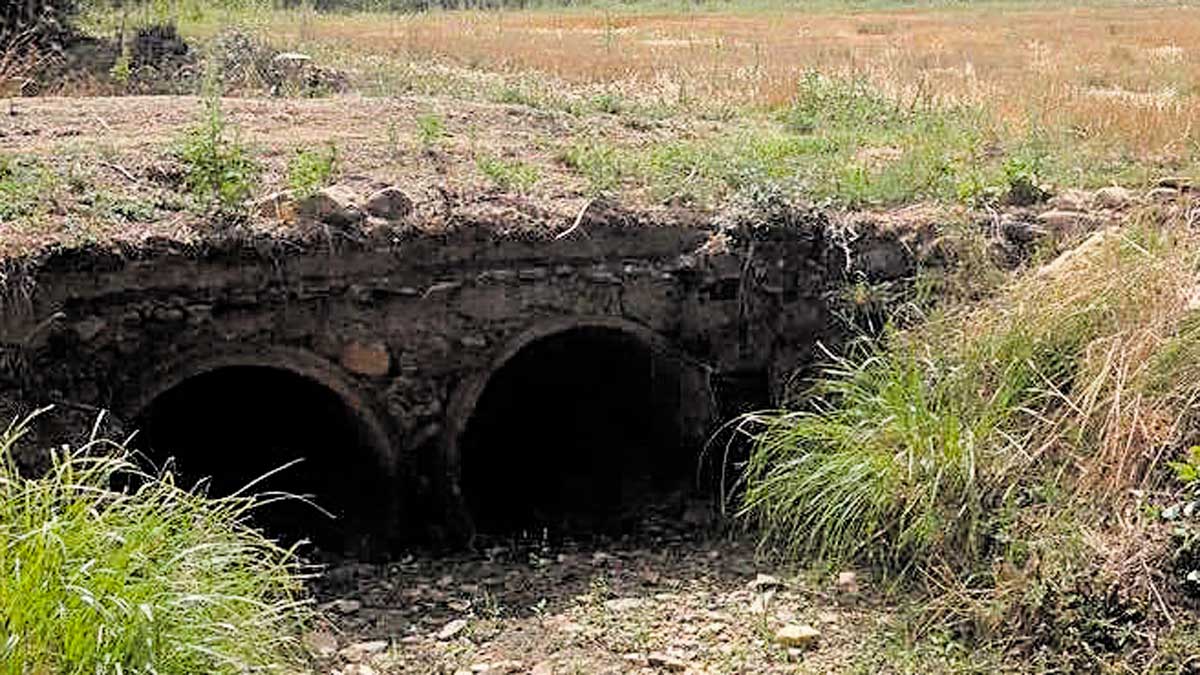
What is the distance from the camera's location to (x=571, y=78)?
1579 cm

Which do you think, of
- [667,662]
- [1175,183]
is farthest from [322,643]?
[1175,183]

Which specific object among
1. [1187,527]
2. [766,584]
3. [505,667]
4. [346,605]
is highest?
[1187,527]

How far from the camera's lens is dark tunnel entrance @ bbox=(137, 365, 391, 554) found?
29.0 ft

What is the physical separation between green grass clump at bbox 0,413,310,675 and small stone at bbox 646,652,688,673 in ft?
5.74

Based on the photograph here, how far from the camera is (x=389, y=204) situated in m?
8.55

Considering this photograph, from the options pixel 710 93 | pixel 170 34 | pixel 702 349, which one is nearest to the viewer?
pixel 702 349

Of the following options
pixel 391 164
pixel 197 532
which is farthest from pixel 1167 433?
pixel 391 164

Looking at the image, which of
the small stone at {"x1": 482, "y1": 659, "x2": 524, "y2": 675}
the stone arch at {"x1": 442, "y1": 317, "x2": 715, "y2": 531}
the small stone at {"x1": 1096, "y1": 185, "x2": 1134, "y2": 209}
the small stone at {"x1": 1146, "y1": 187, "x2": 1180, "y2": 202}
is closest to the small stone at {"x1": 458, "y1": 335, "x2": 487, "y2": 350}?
the stone arch at {"x1": 442, "y1": 317, "x2": 715, "y2": 531}

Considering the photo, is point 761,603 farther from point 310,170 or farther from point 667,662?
point 310,170

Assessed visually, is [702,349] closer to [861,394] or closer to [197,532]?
[861,394]

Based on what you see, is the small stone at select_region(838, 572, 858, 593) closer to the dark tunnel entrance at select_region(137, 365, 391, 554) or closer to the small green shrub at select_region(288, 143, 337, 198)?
the dark tunnel entrance at select_region(137, 365, 391, 554)

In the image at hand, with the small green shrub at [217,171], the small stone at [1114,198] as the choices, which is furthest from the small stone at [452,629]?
the small stone at [1114,198]

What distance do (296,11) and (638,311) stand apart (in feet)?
56.9

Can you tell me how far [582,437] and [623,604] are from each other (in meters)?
2.75
